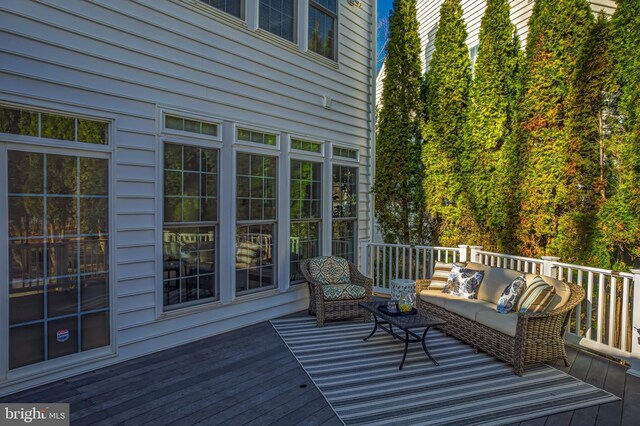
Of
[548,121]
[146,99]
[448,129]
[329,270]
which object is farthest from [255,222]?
[548,121]

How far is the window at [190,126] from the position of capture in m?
4.16

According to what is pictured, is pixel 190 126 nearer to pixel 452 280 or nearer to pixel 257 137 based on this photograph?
pixel 257 137

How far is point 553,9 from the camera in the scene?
16.8 ft

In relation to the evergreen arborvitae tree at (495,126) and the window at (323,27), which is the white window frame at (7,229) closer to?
the window at (323,27)

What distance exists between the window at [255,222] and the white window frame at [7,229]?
1528mm

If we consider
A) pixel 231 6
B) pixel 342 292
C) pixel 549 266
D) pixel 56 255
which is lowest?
pixel 342 292

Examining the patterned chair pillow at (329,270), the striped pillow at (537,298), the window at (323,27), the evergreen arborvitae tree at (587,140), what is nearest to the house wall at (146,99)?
the window at (323,27)

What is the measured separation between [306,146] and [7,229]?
12.7 feet

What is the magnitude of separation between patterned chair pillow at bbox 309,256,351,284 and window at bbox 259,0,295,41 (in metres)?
3.34

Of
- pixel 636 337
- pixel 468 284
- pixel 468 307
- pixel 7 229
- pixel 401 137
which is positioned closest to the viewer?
pixel 7 229

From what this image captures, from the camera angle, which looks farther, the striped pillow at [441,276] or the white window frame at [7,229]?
the striped pillow at [441,276]

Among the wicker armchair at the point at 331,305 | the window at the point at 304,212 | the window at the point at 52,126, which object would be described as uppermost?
the window at the point at 52,126

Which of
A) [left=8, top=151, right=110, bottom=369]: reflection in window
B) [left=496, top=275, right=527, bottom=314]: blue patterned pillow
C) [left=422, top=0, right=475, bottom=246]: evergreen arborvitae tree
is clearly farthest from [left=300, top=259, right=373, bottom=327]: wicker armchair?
[left=8, top=151, right=110, bottom=369]: reflection in window

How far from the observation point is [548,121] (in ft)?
17.1
